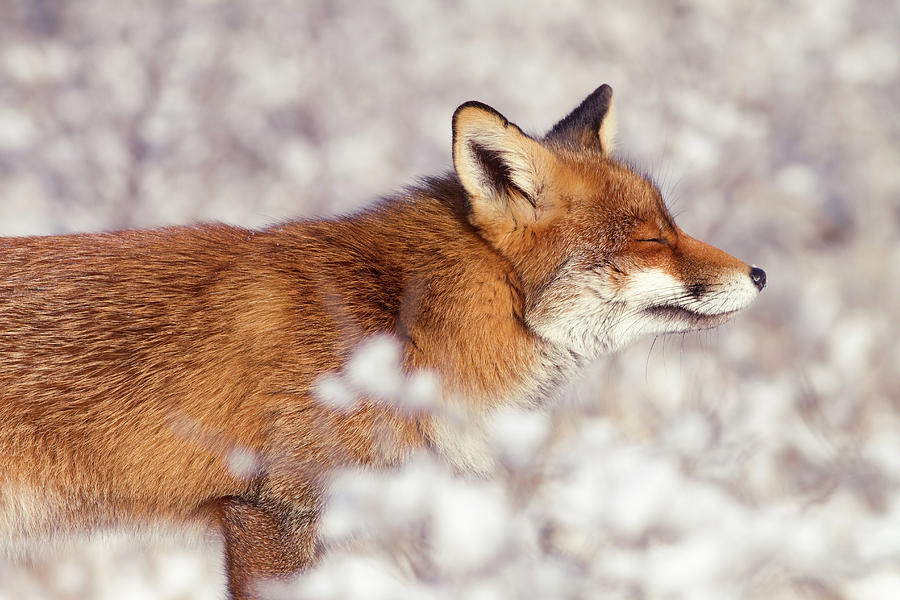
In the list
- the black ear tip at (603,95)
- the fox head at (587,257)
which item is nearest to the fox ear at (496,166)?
the fox head at (587,257)

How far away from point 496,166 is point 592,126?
24.9 inches

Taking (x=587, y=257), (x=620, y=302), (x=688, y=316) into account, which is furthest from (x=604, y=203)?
(x=688, y=316)

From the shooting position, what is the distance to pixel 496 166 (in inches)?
93.0

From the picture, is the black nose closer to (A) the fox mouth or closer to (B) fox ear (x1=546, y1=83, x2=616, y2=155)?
(A) the fox mouth

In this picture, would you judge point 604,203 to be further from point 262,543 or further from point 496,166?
point 262,543

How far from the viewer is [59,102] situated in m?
4.47

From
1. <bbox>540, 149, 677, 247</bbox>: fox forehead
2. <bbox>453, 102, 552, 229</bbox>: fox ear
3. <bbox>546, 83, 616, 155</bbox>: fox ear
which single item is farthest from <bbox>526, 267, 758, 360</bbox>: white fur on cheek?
<bbox>546, 83, 616, 155</bbox>: fox ear

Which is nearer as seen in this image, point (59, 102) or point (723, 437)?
point (723, 437)

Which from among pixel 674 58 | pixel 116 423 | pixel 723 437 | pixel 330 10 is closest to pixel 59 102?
pixel 330 10

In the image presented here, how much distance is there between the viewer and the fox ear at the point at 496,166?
7.26 feet

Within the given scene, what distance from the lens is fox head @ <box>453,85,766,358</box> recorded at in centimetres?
237

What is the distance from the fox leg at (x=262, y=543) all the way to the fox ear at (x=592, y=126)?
1.53 m

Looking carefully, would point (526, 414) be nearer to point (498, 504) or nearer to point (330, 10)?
point (498, 504)

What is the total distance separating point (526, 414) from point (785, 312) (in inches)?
58.9
